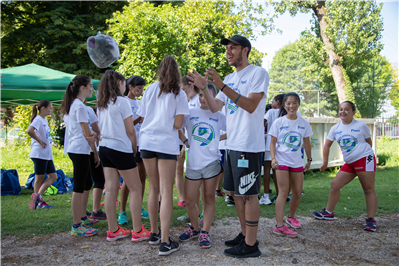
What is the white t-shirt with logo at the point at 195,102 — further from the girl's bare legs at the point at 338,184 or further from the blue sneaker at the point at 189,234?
the girl's bare legs at the point at 338,184

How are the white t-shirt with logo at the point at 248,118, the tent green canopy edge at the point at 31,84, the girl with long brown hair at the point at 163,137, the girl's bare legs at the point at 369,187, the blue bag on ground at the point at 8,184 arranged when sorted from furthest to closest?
the tent green canopy edge at the point at 31,84, the blue bag on ground at the point at 8,184, the girl's bare legs at the point at 369,187, the girl with long brown hair at the point at 163,137, the white t-shirt with logo at the point at 248,118

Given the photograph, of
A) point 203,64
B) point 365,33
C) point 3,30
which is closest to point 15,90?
point 203,64

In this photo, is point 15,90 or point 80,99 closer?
point 80,99

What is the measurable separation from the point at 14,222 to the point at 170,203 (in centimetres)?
265

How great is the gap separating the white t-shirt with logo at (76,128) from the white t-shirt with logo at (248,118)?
1893 mm

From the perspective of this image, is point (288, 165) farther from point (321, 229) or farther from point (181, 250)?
point (181, 250)

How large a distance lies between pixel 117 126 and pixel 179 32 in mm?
12386

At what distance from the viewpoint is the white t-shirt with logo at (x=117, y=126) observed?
3625 mm

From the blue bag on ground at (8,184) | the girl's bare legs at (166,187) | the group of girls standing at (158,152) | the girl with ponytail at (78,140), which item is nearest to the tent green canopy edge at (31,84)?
the blue bag on ground at (8,184)

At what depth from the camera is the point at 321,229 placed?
13.9 feet

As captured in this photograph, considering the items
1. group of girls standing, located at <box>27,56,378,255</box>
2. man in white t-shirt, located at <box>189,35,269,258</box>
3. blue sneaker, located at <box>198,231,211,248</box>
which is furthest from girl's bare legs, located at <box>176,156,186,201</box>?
man in white t-shirt, located at <box>189,35,269,258</box>

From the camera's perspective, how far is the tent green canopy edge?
8086 mm

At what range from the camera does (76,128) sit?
4074 millimetres

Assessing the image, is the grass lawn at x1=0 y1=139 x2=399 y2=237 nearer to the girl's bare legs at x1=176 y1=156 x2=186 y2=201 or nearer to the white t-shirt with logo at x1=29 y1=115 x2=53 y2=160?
the girl's bare legs at x1=176 y1=156 x2=186 y2=201
